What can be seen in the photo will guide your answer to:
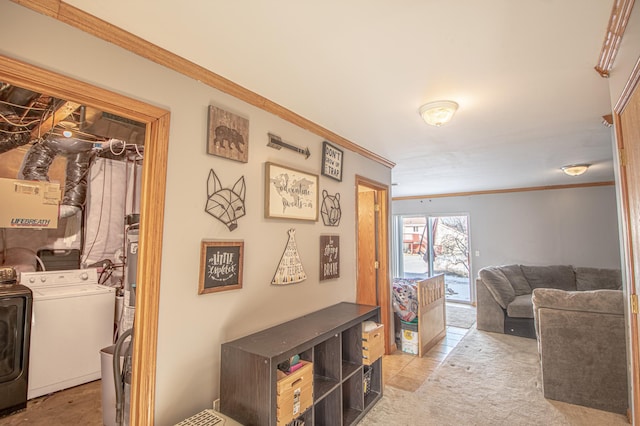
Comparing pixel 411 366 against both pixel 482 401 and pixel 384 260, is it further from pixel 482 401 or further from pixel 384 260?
pixel 384 260

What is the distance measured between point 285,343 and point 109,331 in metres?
2.45

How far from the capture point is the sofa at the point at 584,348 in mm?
2627

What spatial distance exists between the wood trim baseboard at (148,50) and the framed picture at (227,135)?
0.16 meters

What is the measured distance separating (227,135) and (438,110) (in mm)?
1554

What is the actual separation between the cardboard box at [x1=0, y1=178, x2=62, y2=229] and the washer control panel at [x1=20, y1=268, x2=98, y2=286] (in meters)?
0.49

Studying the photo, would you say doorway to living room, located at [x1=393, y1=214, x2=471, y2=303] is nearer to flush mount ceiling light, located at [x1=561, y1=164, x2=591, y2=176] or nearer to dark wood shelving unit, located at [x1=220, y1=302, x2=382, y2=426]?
flush mount ceiling light, located at [x1=561, y1=164, x2=591, y2=176]

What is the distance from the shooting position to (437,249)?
7.67 m

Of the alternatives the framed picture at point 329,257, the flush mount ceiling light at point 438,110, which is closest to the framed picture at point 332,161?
the framed picture at point 329,257

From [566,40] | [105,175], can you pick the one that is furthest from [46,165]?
[566,40]

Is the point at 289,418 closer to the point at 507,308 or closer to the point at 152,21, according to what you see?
the point at 152,21

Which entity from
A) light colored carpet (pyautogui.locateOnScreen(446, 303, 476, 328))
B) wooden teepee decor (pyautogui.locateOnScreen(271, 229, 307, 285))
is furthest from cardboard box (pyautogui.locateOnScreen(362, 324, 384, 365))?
light colored carpet (pyautogui.locateOnScreen(446, 303, 476, 328))

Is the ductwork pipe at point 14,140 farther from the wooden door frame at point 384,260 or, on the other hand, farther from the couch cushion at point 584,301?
the couch cushion at point 584,301

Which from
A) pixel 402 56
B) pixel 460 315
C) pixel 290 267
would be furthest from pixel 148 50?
pixel 460 315

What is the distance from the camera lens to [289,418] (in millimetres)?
1739
